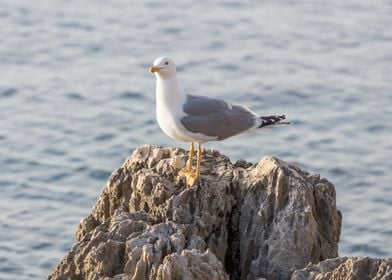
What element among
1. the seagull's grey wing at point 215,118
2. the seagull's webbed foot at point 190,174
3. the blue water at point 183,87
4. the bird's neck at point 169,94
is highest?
the bird's neck at point 169,94

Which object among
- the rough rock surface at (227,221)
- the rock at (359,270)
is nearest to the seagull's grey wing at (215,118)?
the rough rock surface at (227,221)

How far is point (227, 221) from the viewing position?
9.35 m

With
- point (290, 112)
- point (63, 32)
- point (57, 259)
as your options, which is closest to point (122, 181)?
point (57, 259)

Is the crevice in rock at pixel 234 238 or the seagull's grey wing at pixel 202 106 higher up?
the seagull's grey wing at pixel 202 106

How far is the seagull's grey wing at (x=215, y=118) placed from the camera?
10406 millimetres

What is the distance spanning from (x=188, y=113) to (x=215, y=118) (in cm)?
29

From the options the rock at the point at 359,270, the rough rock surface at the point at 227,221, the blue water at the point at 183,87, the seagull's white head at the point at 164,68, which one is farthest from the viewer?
the blue water at the point at 183,87

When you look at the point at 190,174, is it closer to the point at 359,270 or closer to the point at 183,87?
the point at 359,270

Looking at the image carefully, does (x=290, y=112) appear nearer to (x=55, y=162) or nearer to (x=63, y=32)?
(x=55, y=162)

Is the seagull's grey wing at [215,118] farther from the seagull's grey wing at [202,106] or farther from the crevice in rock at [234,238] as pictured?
the crevice in rock at [234,238]

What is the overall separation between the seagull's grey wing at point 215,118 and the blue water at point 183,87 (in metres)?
5.08

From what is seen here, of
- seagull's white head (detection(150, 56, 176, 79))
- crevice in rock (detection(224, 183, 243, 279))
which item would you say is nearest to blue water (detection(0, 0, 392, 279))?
seagull's white head (detection(150, 56, 176, 79))

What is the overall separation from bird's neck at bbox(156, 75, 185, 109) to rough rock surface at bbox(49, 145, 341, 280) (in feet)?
2.56

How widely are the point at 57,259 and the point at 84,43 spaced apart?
7.30 m
